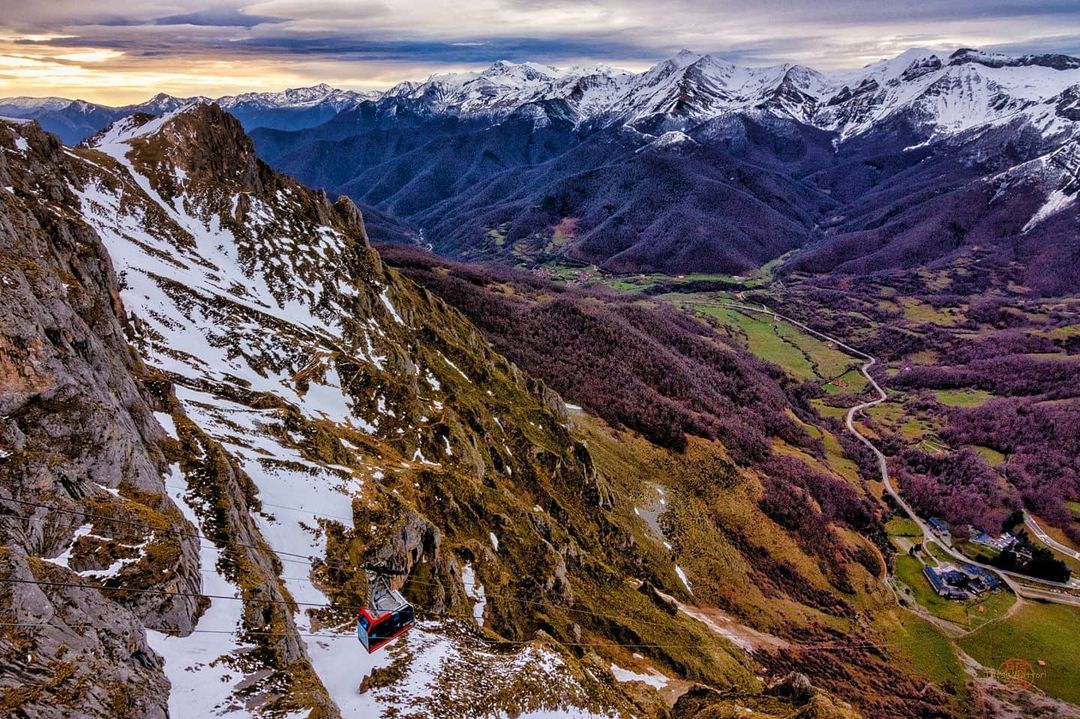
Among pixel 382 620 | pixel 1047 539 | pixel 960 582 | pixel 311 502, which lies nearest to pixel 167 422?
pixel 311 502

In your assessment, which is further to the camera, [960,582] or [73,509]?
[960,582]

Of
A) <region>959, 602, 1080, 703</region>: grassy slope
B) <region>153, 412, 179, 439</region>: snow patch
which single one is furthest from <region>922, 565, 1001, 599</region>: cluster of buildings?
<region>153, 412, 179, 439</region>: snow patch

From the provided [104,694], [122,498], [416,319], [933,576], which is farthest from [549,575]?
[933,576]

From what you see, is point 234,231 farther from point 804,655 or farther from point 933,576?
point 933,576

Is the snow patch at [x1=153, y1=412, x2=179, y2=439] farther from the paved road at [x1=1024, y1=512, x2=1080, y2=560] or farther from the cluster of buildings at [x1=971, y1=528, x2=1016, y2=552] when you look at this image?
the paved road at [x1=1024, y1=512, x2=1080, y2=560]

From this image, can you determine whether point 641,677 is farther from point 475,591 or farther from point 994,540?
point 994,540

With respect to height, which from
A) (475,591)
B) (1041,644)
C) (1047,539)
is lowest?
(1047,539)

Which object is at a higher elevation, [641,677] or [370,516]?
[370,516]

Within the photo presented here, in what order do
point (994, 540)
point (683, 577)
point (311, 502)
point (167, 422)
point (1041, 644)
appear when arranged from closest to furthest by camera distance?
1. point (167, 422)
2. point (311, 502)
3. point (683, 577)
4. point (1041, 644)
5. point (994, 540)
